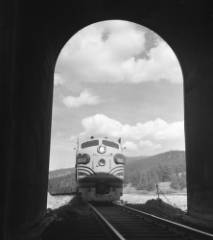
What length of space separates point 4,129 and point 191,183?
7891 mm

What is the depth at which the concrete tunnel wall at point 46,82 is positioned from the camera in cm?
636

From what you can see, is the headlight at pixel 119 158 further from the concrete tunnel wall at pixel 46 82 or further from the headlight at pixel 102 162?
the concrete tunnel wall at pixel 46 82

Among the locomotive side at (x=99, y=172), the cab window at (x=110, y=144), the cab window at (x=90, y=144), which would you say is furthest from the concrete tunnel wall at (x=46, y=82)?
the cab window at (x=90, y=144)

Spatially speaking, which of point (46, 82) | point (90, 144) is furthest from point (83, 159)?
point (46, 82)

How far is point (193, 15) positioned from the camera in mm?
11148

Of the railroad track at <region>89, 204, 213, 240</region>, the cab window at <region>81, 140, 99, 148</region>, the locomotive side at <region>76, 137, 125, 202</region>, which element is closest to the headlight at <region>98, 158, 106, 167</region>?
the locomotive side at <region>76, 137, 125, 202</region>

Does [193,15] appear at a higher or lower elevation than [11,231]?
higher

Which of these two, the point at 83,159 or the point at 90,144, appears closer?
the point at 83,159

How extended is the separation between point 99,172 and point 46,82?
31.9 feet

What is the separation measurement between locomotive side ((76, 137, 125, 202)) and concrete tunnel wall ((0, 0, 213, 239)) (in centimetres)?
769

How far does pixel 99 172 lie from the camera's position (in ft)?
64.7

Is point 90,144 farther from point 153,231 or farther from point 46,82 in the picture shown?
point 153,231

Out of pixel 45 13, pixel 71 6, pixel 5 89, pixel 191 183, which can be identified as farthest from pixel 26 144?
pixel 191 183

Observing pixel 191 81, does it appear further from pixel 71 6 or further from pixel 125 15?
pixel 71 6
